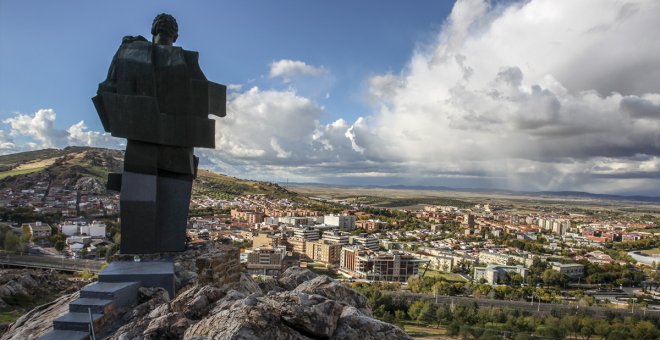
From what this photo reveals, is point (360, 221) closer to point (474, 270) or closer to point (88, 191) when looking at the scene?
point (474, 270)

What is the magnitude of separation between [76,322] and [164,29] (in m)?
4.58

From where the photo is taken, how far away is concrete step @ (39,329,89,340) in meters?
4.31

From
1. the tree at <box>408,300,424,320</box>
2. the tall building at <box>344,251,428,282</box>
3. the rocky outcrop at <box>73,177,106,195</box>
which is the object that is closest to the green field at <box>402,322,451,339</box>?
the tree at <box>408,300,424,320</box>

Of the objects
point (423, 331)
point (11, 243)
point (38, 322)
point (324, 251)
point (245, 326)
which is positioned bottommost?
point (324, 251)

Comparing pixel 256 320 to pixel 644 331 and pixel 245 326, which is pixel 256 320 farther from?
pixel 644 331

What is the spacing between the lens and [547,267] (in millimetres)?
55031

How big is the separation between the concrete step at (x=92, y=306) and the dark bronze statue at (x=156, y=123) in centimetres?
197

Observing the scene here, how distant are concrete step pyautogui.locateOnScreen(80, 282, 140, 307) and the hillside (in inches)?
3033

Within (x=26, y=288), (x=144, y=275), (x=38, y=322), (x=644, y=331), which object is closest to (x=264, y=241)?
(x=644, y=331)

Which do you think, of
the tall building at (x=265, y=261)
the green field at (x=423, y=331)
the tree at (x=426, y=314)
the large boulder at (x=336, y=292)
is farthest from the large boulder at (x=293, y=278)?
the tall building at (x=265, y=261)

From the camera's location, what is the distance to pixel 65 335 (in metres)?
4.39

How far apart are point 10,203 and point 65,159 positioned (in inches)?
1786

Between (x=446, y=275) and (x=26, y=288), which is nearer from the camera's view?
(x=26, y=288)

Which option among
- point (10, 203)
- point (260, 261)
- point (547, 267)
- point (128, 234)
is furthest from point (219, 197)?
point (128, 234)
